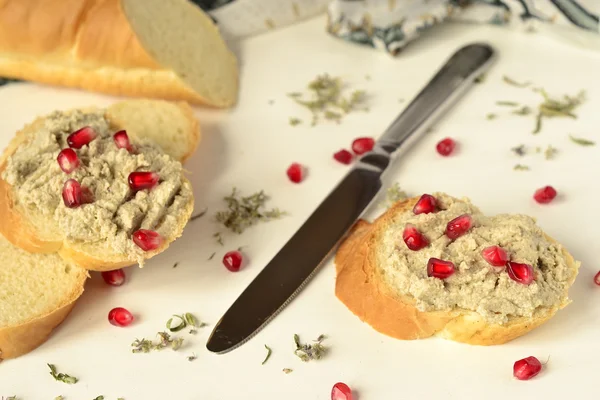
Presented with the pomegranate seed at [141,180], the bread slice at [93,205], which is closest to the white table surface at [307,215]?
the bread slice at [93,205]

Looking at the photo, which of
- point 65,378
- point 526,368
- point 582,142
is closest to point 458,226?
point 526,368

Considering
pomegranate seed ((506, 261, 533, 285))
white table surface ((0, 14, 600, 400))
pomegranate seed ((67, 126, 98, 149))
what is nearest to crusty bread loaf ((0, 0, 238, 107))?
white table surface ((0, 14, 600, 400))

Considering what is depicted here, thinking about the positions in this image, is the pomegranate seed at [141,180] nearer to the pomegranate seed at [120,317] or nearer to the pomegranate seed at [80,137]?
the pomegranate seed at [80,137]

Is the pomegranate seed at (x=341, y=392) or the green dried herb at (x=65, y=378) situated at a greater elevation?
the pomegranate seed at (x=341, y=392)

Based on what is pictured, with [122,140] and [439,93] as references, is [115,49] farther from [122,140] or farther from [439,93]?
[439,93]

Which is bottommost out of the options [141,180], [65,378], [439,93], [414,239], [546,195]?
[65,378]

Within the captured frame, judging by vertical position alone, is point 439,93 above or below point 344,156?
above
